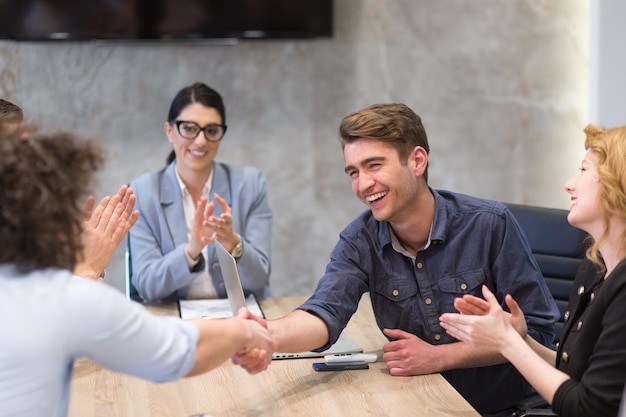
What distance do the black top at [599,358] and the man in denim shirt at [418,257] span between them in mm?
414

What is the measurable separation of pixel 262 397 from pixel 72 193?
86cm

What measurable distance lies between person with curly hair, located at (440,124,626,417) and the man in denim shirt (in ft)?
0.81

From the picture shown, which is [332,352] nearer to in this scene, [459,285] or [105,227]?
[459,285]

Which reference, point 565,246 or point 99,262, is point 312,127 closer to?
point 565,246

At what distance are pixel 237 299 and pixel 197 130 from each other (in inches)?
52.7

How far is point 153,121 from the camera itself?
4.38m

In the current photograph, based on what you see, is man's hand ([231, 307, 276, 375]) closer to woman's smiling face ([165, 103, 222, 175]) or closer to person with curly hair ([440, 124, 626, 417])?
person with curly hair ([440, 124, 626, 417])

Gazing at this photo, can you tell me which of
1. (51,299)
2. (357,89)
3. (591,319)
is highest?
(357,89)

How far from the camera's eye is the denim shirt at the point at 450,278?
7.88 ft

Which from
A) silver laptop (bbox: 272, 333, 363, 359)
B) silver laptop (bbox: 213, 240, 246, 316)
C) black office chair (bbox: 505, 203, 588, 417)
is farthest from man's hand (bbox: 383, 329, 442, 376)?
black office chair (bbox: 505, 203, 588, 417)

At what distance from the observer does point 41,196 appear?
1353 millimetres

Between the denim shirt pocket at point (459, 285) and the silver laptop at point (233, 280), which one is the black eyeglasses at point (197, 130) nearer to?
the silver laptop at point (233, 280)

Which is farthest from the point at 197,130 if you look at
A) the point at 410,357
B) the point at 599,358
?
the point at 599,358

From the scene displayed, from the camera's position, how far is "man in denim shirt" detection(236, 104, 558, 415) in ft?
7.89
